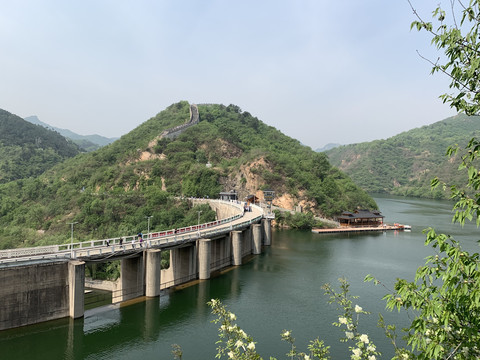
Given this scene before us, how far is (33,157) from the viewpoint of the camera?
623ft

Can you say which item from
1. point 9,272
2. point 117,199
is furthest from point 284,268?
point 117,199

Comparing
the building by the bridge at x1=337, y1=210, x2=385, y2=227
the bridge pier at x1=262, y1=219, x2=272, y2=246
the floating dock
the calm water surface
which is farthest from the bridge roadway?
the building by the bridge at x1=337, y1=210, x2=385, y2=227

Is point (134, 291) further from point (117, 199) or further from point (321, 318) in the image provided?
point (117, 199)

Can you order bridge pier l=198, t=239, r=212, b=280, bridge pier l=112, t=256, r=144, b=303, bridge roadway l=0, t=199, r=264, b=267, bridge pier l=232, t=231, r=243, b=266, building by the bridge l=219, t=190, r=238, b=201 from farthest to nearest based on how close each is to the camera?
building by the bridge l=219, t=190, r=238, b=201, bridge pier l=232, t=231, r=243, b=266, bridge pier l=198, t=239, r=212, b=280, bridge pier l=112, t=256, r=144, b=303, bridge roadway l=0, t=199, r=264, b=267

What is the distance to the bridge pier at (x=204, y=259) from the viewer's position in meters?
51.5

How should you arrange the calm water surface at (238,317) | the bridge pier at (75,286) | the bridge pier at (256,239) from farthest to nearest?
the bridge pier at (256,239) → the bridge pier at (75,286) → the calm water surface at (238,317)

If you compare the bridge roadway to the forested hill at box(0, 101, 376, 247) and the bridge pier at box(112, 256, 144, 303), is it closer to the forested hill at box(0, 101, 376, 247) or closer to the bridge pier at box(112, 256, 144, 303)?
the bridge pier at box(112, 256, 144, 303)

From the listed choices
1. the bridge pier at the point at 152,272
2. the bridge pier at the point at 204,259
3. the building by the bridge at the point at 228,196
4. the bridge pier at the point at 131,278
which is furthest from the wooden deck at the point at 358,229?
the bridge pier at the point at 131,278

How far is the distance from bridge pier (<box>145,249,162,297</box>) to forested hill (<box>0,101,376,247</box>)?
37476 mm

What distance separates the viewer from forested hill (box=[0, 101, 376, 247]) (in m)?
98.6

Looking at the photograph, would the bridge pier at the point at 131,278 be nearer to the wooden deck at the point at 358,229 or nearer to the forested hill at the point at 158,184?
the forested hill at the point at 158,184

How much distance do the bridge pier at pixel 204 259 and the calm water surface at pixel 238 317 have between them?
5.39 ft

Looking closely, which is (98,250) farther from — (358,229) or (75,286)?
(358,229)

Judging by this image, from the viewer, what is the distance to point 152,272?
143ft
